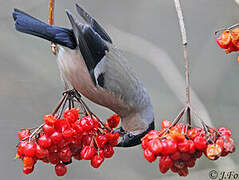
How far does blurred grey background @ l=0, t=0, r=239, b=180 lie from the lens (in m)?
4.38

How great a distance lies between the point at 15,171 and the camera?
4.60m

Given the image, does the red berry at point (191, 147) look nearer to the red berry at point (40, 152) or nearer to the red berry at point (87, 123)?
the red berry at point (87, 123)

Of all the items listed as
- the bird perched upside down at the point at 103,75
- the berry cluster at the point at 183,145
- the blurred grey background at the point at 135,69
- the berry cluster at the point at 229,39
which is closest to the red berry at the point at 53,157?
the berry cluster at the point at 183,145

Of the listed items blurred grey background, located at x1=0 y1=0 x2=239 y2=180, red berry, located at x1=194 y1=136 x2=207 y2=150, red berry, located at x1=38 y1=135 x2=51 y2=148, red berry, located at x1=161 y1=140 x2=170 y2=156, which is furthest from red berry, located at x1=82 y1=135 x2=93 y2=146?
blurred grey background, located at x1=0 y1=0 x2=239 y2=180

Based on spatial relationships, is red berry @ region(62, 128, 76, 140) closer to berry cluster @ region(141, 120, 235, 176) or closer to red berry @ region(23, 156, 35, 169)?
red berry @ region(23, 156, 35, 169)

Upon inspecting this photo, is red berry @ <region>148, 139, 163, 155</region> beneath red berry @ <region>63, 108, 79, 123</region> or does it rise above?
beneath

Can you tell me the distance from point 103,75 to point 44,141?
858 mm

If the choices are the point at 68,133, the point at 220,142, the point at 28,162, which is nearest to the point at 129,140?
the point at 68,133

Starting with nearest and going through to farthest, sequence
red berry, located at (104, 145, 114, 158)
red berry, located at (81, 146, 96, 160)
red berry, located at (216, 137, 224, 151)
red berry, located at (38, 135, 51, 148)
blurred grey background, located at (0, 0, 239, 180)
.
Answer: red berry, located at (216, 137, 224, 151) < red berry, located at (38, 135, 51, 148) < red berry, located at (81, 146, 96, 160) < red berry, located at (104, 145, 114, 158) < blurred grey background, located at (0, 0, 239, 180)

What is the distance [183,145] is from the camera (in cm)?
171

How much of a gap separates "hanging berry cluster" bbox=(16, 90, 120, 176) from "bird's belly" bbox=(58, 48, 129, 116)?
46cm

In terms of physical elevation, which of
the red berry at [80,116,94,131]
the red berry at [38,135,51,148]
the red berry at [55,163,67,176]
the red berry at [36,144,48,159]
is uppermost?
the red berry at [80,116,94,131]

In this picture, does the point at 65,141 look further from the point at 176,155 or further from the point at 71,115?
the point at 176,155

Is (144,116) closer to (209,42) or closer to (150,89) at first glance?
(150,89)
